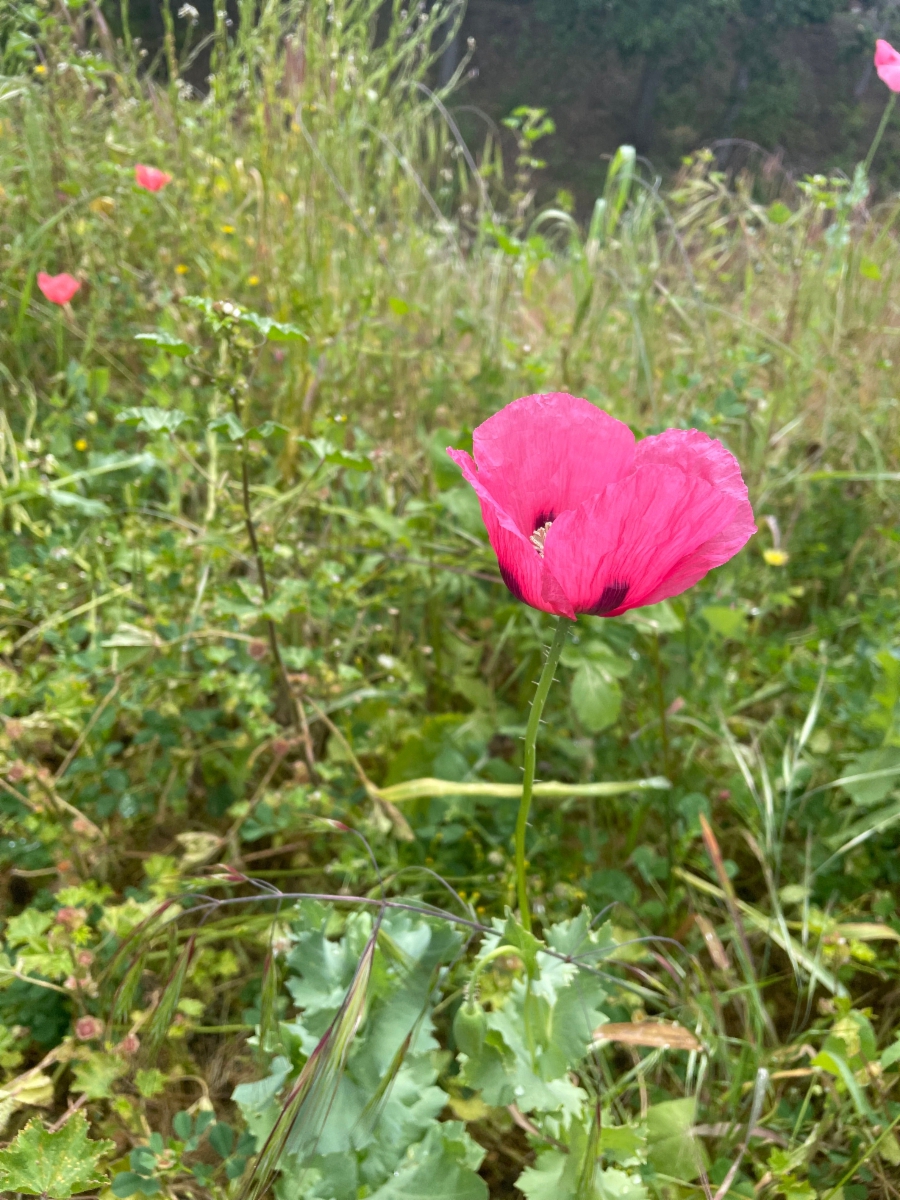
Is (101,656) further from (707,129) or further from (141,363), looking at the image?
(707,129)

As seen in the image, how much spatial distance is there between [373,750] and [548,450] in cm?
75

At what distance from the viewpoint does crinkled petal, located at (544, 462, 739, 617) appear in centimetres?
58

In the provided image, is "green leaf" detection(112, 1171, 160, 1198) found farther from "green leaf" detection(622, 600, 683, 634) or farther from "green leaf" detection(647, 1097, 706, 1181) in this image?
"green leaf" detection(622, 600, 683, 634)

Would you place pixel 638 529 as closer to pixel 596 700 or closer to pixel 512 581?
pixel 512 581

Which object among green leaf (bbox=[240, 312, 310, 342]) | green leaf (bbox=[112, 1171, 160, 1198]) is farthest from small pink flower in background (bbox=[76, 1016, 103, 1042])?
green leaf (bbox=[240, 312, 310, 342])

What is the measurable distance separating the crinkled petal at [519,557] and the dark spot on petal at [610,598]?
0.03 meters

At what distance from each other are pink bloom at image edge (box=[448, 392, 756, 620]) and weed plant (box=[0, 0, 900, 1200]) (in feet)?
0.90

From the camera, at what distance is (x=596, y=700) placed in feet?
3.70

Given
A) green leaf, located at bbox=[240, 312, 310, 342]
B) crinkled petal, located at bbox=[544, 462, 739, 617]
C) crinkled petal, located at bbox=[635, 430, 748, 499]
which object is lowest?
green leaf, located at bbox=[240, 312, 310, 342]

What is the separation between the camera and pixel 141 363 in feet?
6.73

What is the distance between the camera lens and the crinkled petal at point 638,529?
58 cm

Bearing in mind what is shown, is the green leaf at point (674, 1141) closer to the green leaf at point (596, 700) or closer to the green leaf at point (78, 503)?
the green leaf at point (596, 700)

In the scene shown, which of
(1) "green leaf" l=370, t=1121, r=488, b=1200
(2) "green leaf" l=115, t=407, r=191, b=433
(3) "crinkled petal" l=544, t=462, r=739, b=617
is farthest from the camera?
(2) "green leaf" l=115, t=407, r=191, b=433

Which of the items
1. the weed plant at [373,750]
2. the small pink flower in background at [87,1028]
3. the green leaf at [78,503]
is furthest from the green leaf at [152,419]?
the small pink flower in background at [87,1028]
